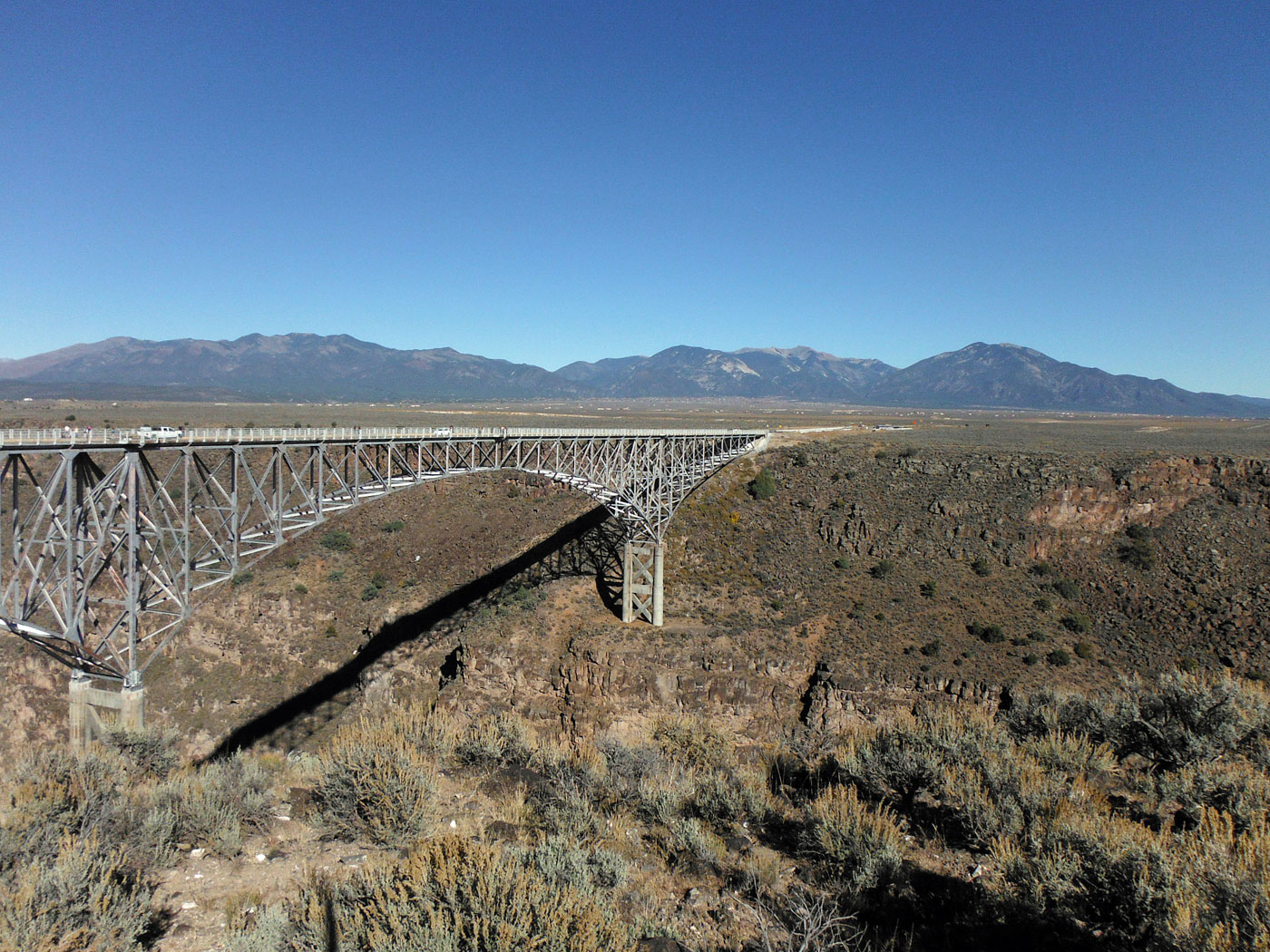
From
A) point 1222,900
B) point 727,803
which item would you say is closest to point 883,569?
point 727,803

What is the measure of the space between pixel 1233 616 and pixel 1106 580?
5.11 m

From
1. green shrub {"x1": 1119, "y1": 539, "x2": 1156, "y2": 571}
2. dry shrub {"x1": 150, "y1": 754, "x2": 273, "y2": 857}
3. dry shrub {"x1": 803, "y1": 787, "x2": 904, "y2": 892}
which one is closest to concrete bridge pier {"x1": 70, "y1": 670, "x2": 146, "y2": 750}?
dry shrub {"x1": 150, "y1": 754, "x2": 273, "y2": 857}

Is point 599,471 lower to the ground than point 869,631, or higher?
higher

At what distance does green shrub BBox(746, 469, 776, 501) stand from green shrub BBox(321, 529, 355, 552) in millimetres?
25581

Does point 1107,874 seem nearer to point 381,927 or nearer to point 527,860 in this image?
point 527,860

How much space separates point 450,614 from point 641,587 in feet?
32.3

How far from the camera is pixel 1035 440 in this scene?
64750 mm

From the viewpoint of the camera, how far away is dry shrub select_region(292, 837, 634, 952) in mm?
5461

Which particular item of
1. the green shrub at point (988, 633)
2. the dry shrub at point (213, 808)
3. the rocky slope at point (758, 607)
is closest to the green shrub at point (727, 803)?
the dry shrub at point (213, 808)

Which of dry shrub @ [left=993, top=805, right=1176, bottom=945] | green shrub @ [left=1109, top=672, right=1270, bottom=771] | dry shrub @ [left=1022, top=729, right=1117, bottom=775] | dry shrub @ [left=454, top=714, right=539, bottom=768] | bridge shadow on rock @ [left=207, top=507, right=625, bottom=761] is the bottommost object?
bridge shadow on rock @ [left=207, top=507, right=625, bottom=761]

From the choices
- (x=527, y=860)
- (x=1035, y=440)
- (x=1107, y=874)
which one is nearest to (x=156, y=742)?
(x=527, y=860)

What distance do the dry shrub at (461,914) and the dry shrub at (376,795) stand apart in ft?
8.66

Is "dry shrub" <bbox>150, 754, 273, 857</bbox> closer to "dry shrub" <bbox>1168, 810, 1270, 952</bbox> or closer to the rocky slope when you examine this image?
"dry shrub" <bbox>1168, 810, 1270, 952</bbox>

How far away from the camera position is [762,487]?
44531 millimetres
